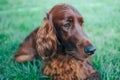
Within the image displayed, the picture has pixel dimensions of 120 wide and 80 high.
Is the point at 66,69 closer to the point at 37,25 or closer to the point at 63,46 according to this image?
the point at 63,46

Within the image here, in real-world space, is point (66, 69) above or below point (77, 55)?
below

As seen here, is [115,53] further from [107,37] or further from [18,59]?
[18,59]

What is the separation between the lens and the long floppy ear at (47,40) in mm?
2410

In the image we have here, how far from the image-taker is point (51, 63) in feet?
8.17

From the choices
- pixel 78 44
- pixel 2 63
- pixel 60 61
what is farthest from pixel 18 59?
pixel 78 44

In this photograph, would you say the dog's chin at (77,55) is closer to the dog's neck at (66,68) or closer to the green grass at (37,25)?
the dog's neck at (66,68)

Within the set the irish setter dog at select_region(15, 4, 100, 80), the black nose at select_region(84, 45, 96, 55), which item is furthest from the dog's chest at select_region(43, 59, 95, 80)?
the black nose at select_region(84, 45, 96, 55)

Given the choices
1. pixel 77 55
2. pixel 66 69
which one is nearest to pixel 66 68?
pixel 66 69

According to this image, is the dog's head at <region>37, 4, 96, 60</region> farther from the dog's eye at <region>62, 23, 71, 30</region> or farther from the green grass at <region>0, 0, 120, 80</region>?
the green grass at <region>0, 0, 120, 80</region>

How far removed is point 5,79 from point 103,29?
2.15ft

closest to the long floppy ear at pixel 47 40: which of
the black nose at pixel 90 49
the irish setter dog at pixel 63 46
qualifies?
the irish setter dog at pixel 63 46

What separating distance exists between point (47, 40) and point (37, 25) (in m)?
0.19

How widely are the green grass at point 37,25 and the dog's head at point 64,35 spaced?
12 cm

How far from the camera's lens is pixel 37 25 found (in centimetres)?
256
